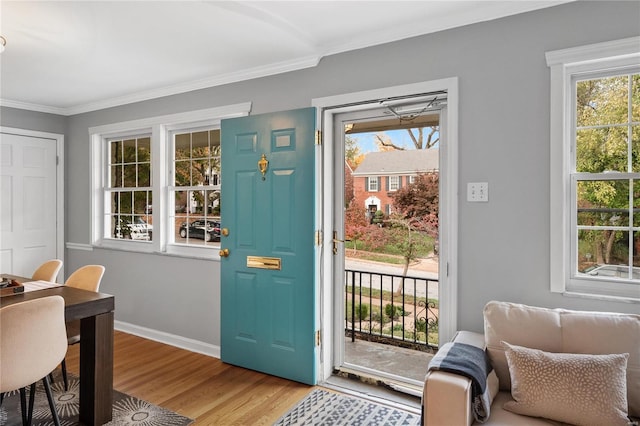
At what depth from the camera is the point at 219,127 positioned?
3617 millimetres

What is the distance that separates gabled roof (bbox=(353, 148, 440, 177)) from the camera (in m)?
2.82

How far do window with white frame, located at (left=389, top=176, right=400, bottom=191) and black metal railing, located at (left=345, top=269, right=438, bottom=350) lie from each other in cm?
74

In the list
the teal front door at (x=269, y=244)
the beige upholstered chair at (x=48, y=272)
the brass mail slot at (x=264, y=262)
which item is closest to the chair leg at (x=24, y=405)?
the beige upholstered chair at (x=48, y=272)

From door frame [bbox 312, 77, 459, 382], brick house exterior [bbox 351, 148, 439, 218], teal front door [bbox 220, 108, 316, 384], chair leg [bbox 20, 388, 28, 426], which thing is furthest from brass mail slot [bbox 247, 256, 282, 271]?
chair leg [bbox 20, 388, 28, 426]

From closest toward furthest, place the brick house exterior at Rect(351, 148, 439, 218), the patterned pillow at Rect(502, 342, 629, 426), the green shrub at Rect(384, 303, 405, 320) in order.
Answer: the patterned pillow at Rect(502, 342, 629, 426) < the brick house exterior at Rect(351, 148, 439, 218) < the green shrub at Rect(384, 303, 405, 320)

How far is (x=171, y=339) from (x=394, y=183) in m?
2.63

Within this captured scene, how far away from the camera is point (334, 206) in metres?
3.06

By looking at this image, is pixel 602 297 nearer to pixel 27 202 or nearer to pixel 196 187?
pixel 196 187

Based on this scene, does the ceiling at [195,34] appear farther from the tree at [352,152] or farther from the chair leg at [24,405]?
the chair leg at [24,405]

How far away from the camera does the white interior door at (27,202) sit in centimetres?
420

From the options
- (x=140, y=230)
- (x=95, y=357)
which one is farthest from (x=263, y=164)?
(x=140, y=230)

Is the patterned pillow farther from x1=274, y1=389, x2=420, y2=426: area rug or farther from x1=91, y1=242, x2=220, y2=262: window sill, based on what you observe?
x1=91, y1=242, x2=220, y2=262: window sill

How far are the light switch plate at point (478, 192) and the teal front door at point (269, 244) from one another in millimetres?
1101

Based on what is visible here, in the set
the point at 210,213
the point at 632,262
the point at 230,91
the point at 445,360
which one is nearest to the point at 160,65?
the point at 230,91
